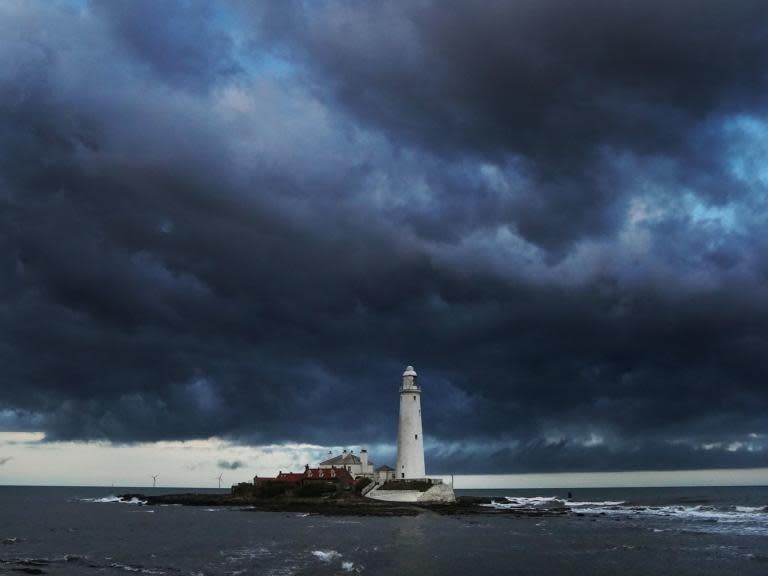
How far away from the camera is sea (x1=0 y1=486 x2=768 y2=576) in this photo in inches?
1786

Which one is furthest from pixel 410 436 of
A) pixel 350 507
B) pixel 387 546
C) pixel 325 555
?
pixel 325 555

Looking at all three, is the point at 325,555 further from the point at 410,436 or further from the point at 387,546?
the point at 410,436

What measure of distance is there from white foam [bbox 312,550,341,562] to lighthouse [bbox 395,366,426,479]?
4482 cm

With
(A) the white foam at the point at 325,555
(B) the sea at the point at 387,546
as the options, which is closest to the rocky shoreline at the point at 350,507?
(B) the sea at the point at 387,546

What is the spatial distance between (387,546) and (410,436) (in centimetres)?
4162

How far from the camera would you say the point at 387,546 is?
54.4m

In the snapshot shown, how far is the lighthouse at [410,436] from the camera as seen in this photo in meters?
95.8

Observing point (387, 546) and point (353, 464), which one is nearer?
point (387, 546)

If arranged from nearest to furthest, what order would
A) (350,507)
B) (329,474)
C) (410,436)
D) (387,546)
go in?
(387,546), (350,507), (410,436), (329,474)

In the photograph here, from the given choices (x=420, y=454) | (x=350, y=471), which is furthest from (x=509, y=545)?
(x=350, y=471)

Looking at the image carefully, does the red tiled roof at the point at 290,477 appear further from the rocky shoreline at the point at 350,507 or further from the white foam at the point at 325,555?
the white foam at the point at 325,555

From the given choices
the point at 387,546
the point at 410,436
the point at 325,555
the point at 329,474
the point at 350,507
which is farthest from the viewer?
the point at 329,474

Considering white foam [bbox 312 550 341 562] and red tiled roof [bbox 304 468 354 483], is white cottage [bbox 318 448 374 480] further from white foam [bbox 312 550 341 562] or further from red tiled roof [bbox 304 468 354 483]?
white foam [bbox 312 550 341 562]

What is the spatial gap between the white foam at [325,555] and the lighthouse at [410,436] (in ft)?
147
